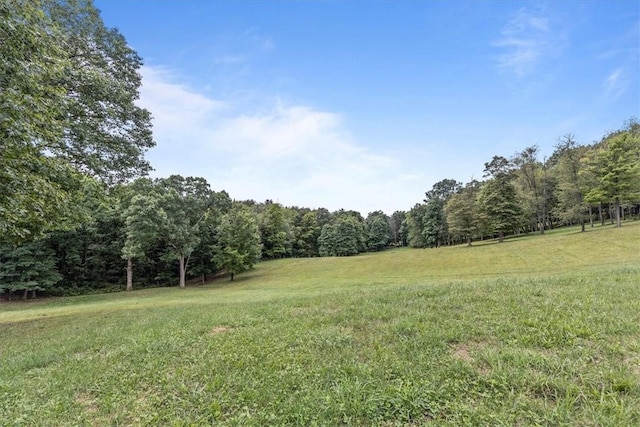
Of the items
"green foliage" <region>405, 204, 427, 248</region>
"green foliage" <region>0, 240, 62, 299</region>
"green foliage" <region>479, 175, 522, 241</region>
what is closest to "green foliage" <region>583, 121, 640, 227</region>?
"green foliage" <region>479, 175, 522, 241</region>

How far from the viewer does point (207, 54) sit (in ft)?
40.2

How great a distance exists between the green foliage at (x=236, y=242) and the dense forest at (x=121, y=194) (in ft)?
0.41

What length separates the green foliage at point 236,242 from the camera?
30380mm

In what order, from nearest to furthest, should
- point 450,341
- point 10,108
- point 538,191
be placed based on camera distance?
point 450,341, point 10,108, point 538,191

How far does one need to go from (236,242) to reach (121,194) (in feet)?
66.5

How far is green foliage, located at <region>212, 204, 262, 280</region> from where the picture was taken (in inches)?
1196

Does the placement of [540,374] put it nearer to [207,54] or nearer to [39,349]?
[39,349]

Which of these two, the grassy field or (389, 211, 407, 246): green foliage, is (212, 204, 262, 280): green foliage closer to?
the grassy field

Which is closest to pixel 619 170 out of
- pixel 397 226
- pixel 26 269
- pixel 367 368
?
pixel 367 368

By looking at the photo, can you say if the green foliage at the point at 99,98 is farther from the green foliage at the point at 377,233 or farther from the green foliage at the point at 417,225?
the green foliage at the point at 377,233

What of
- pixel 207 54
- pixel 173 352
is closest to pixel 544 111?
pixel 207 54

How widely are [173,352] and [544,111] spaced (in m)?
18.3

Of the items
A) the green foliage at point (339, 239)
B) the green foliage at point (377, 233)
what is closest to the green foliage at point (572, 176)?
the green foliage at point (339, 239)

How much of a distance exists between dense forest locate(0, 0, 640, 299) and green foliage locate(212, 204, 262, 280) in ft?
0.41
